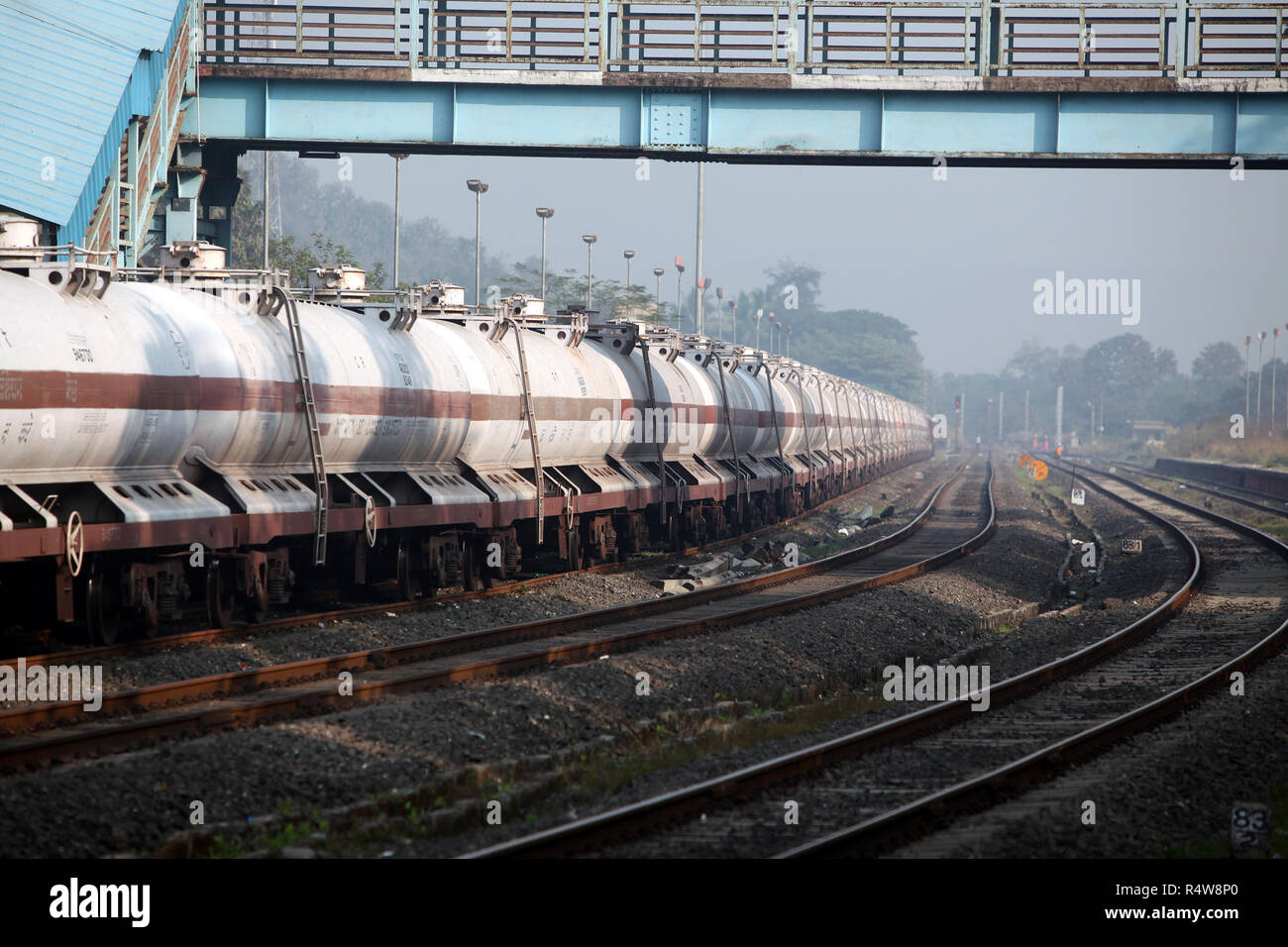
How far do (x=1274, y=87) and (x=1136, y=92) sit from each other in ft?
7.85

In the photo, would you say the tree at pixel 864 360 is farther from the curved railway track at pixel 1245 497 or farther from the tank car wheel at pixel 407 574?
the tank car wheel at pixel 407 574

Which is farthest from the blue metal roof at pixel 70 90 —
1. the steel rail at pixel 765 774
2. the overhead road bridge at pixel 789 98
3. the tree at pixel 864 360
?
the tree at pixel 864 360

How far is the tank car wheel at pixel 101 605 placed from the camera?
42.0 ft

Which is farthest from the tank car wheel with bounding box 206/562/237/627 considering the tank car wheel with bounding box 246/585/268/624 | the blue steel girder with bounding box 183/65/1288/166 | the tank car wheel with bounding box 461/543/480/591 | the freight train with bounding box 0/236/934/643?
the blue steel girder with bounding box 183/65/1288/166

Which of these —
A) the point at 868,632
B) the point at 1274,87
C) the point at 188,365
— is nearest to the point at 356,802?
the point at 188,365

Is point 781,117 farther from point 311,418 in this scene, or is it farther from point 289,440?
point 289,440

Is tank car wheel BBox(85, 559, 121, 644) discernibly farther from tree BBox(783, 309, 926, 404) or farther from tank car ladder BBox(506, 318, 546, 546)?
tree BBox(783, 309, 926, 404)

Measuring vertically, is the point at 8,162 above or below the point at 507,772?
above

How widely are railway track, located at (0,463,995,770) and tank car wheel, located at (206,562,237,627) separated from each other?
7.55 feet

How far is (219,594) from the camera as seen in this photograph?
1471 centimetres

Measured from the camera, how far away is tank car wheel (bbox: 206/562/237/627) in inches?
573

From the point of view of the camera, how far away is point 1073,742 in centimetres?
1070

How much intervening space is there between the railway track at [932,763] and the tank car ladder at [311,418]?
7095 millimetres
